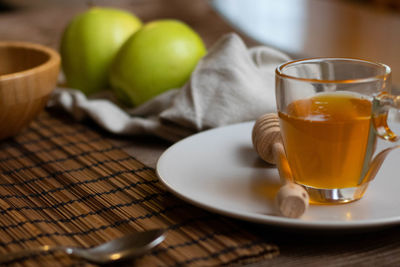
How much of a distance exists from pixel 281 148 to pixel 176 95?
0.90 ft

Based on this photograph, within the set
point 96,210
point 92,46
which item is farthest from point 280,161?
point 92,46

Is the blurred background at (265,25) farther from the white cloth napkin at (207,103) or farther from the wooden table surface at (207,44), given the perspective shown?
the white cloth napkin at (207,103)

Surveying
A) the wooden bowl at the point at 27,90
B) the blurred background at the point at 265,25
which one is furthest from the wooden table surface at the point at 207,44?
the wooden bowl at the point at 27,90

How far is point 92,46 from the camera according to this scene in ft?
3.34

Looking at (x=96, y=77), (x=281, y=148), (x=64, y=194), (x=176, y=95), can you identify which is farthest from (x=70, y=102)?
(x=281, y=148)

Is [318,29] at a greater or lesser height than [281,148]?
lesser

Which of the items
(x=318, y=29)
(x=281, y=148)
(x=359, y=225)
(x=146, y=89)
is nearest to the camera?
(x=359, y=225)

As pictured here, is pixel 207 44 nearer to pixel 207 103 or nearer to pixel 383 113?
pixel 207 103

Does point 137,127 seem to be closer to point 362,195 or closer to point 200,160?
point 200,160

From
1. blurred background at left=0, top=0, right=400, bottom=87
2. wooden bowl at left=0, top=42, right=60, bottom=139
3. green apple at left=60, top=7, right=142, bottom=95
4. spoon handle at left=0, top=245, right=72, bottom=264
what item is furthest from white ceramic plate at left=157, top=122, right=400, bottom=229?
blurred background at left=0, top=0, right=400, bottom=87

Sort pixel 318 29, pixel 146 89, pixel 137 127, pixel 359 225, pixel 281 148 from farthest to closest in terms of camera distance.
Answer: pixel 318 29 → pixel 146 89 → pixel 137 127 → pixel 281 148 → pixel 359 225

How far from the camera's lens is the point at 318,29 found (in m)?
1.91

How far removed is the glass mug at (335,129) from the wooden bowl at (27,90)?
36cm

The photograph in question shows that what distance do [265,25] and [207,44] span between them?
2.66 ft
